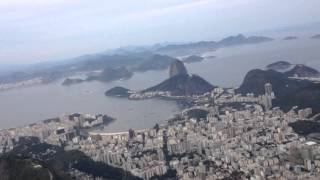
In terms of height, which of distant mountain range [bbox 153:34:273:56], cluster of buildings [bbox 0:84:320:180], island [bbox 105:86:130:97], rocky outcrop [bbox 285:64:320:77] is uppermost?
distant mountain range [bbox 153:34:273:56]

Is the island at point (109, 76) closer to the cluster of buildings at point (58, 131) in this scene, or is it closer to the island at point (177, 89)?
the island at point (177, 89)

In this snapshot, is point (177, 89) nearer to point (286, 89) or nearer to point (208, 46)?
point (286, 89)

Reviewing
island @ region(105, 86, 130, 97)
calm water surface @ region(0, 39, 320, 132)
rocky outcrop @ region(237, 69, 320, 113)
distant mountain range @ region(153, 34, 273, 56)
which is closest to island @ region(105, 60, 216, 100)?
island @ region(105, 86, 130, 97)

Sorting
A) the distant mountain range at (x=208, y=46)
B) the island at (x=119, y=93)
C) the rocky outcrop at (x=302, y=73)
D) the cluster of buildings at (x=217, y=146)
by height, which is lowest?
the cluster of buildings at (x=217, y=146)

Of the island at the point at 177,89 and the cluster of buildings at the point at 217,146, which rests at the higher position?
the island at the point at 177,89

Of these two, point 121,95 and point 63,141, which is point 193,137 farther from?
point 121,95

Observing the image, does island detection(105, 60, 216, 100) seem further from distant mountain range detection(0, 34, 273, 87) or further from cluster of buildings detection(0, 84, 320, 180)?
distant mountain range detection(0, 34, 273, 87)

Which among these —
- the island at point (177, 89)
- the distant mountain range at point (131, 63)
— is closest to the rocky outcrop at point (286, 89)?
the island at point (177, 89)

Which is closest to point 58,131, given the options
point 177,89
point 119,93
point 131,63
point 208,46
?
point 177,89
